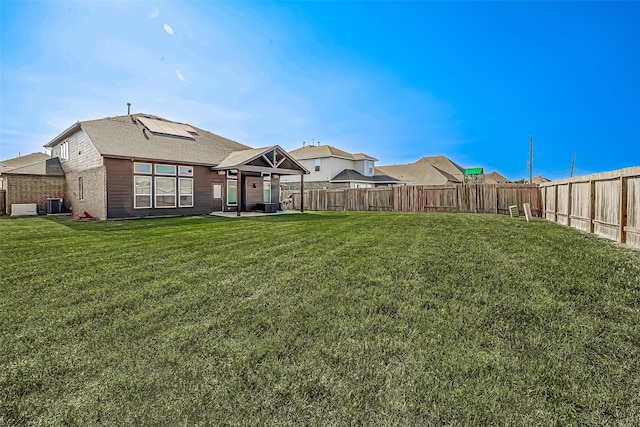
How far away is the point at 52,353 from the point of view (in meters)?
2.73

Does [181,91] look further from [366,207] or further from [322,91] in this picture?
[366,207]

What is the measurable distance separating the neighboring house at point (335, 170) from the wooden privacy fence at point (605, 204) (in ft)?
68.9

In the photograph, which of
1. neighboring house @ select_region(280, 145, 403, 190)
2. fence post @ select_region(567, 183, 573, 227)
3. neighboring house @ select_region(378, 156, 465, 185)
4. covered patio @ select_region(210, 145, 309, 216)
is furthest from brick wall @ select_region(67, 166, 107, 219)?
neighboring house @ select_region(378, 156, 465, 185)

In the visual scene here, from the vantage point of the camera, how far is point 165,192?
1480 cm

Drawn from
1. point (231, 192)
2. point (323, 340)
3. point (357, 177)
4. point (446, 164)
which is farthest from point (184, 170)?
point (446, 164)

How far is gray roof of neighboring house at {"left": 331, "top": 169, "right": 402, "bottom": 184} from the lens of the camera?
30628mm

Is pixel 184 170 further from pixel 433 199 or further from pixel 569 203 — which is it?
pixel 569 203

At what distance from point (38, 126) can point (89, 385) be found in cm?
2441

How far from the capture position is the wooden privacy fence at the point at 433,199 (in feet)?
51.5

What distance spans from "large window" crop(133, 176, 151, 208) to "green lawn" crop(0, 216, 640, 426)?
29.9 feet

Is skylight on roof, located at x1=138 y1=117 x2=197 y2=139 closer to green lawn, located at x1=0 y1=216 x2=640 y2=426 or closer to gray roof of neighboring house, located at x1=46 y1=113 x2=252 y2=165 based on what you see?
gray roof of neighboring house, located at x1=46 y1=113 x2=252 y2=165

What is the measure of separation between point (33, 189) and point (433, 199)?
2163 centimetres

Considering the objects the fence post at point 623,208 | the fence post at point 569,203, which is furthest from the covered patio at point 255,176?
the fence post at point 623,208

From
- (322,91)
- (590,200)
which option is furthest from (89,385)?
(322,91)
